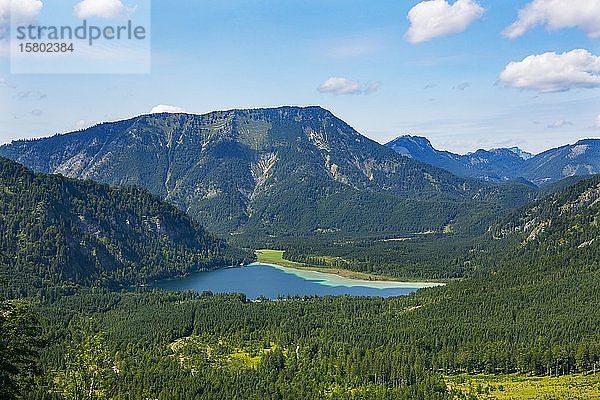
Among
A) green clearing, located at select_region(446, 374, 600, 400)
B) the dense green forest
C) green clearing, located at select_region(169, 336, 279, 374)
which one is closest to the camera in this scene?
green clearing, located at select_region(446, 374, 600, 400)

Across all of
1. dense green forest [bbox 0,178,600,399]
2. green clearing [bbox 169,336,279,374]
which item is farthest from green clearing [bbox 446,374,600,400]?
green clearing [bbox 169,336,279,374]

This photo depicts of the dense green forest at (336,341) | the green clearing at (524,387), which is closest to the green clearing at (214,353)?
the dense green forest at (336,341)

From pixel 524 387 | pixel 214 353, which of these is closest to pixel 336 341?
pixel 214 353

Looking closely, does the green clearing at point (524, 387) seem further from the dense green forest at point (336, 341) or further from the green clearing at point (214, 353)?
the green clearing at point (214, 353)

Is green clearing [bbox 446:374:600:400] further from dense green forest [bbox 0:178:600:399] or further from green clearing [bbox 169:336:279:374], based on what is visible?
green clearing [bbox 169:336:279:374]

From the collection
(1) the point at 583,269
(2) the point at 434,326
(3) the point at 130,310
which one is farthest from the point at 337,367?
(1) the point at 583,269

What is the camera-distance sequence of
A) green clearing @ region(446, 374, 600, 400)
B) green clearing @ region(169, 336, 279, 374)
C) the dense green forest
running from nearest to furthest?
green clearing @ region(446, 374, 600, 400) < the dense green forest < green clearing @ region(169, 336, 279, 374)
